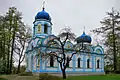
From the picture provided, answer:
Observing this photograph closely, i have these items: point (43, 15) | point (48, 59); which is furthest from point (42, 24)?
point (48, 59)

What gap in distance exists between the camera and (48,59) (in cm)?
2806

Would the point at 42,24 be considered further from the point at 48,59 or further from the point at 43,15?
the point at 48,59

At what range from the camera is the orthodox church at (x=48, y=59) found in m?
28.7

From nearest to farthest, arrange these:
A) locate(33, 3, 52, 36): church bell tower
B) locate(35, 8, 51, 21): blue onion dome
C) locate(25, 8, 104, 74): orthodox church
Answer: locate(25, 8, 104, 74): orthodox church → locate(33, 3, 52, 36): church bell tower → locate(35, 8, 51, 21): blue onion dome

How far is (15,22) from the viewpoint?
107 ft

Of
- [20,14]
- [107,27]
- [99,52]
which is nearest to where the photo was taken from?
[107,27]

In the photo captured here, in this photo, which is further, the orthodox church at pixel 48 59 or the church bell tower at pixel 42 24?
the church bell tower at pixel 42 24

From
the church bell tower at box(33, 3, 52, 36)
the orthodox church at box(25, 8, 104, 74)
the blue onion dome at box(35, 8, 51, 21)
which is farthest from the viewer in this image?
the blue onion dome at box(35, 8, 51, 21)

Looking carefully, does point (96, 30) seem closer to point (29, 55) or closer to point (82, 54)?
point (82, 54)

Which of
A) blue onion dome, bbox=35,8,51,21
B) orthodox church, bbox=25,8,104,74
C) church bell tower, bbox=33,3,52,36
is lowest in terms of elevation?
orthodox church, bbox=25,8,104,74

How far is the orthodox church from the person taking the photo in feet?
94.3

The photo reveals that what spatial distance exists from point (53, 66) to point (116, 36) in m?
11.7

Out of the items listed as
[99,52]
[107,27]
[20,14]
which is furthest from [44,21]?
[99,52]

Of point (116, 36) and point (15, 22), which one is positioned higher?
point (15, 22)
